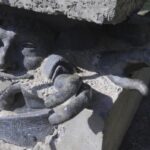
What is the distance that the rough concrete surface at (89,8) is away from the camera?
95 centimetres

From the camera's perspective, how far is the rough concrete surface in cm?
95

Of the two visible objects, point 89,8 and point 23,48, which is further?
point 23,48

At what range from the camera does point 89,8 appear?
973mm

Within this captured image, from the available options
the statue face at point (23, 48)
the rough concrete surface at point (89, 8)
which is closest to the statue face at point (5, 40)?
the statue face at point (23, 48)

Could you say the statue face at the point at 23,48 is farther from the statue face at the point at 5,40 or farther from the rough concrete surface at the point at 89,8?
the rough concrete surface at the point at 89,8

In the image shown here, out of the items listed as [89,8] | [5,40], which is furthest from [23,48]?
[89,8]

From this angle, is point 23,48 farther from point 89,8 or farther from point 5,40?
point 89,8

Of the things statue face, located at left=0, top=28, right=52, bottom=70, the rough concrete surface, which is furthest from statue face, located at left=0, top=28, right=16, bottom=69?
the rough concrete surface

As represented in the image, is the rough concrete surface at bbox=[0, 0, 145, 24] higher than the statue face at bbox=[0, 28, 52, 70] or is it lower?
higher

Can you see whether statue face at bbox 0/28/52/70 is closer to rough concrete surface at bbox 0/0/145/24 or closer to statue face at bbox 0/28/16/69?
statue face at bbox 0/28/16/69

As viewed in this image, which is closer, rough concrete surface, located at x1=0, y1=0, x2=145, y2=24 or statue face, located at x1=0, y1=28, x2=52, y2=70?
rough concrete surface, located at x1=0, y1=0, x2=145, y2=24

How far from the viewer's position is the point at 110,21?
97cm

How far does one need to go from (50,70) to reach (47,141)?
0.75ft

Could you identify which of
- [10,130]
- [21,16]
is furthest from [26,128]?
[21,16]
